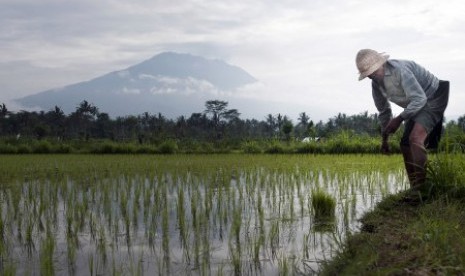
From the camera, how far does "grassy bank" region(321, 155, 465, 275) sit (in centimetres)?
217

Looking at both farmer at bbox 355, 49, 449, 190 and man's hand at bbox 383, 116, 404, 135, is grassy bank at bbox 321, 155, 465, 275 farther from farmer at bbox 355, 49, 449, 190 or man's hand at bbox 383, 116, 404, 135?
man's hand at bbox 383, 116, 404, 135

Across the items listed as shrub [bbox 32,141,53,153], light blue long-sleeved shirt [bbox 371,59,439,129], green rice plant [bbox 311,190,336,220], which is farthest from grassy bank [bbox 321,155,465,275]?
shrub [bbox 32,141,53,153]

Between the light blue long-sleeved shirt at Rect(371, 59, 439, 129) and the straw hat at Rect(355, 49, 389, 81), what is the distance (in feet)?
0.37

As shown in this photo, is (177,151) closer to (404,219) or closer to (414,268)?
(404,219)

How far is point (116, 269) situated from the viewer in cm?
263

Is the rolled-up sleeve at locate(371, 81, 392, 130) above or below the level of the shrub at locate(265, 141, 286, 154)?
above

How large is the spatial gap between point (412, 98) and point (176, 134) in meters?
42.4

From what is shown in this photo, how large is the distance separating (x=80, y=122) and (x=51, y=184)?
1981 inches

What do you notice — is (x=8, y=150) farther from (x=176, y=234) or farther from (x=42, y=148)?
(x=176, y=234)

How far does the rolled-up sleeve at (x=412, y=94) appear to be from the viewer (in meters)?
3.67

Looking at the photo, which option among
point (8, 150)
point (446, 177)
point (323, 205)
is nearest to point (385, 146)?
point (446, 177)

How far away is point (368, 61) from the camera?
151 inches

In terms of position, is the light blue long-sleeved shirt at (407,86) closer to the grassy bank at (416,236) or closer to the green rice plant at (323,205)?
the grassy bank at (416,236)

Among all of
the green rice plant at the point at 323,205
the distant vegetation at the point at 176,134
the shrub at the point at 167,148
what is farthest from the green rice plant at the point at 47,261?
the shrub at the point at 167,148
